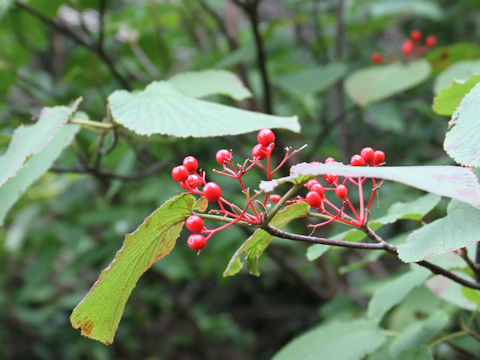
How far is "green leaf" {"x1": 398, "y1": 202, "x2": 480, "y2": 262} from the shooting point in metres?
0.64

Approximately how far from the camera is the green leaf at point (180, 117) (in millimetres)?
842

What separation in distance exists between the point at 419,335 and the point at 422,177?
78cm

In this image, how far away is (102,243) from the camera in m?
2.45

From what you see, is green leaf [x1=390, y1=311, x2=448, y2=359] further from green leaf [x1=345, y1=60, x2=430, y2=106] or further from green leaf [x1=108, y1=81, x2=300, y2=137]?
green leaf [x1=345, y1=60, x2=430, y2=106]

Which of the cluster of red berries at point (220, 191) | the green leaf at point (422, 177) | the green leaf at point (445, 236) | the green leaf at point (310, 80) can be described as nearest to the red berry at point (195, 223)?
the cluster of red berries at point (220, 191)

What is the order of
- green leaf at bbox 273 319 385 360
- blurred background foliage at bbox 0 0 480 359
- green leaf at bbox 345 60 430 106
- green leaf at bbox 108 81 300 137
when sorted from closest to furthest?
green leaf at bbox 108 81 300 137 < green leaf at bbox 273 319 385 360 < green leaf at bbox 345 60 430 106 < blurred background foliage at bbox 0 0 480 359

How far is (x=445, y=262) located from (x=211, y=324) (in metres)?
2.92

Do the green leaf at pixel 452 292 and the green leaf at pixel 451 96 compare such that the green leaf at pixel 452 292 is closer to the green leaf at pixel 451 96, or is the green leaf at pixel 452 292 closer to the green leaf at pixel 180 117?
the green leaf at pixel 451 96

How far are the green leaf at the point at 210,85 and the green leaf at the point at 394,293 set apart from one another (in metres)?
0.58

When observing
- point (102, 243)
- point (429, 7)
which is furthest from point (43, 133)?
point (429, 7)

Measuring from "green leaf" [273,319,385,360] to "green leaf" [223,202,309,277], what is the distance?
45 cm

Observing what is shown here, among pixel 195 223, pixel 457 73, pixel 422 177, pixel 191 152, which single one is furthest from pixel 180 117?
pixel 191 152

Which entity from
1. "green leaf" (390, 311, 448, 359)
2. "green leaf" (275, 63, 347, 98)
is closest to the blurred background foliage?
"green leaf" (275, 63, 347, 98)

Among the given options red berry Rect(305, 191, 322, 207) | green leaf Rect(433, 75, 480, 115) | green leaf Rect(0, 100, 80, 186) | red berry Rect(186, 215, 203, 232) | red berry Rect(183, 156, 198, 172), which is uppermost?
green leaf Rect(0, 100, 80, 186)
